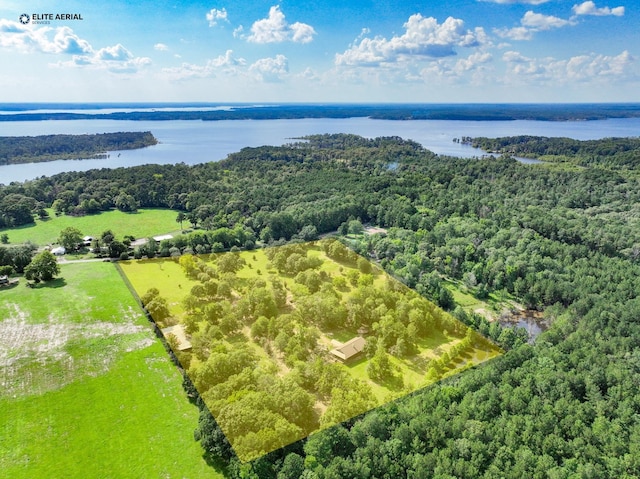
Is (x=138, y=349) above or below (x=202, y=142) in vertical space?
below

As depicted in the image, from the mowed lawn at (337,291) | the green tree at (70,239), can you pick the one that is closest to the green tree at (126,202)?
the green tree at (70,239)

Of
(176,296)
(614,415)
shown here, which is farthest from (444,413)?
(176,296)

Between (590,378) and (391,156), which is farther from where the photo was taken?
(391,156)

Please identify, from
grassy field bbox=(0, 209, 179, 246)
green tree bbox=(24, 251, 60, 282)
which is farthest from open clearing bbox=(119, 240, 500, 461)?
grassy field bbox=(0, 209, 179, 246)

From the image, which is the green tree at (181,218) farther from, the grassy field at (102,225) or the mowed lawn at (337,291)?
the mowed lawn at (337,291)

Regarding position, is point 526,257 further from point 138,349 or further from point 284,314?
point 138,349

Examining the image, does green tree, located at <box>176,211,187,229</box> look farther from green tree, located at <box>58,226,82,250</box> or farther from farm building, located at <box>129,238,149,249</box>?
green tree, located at <box>58,226,82,250</box>

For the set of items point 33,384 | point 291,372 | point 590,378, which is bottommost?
point 33,384
